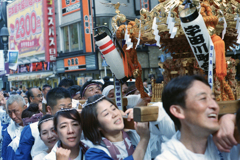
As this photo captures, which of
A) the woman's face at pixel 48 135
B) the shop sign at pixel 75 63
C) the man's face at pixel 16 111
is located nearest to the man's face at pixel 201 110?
the woman's face at pixel 48 135

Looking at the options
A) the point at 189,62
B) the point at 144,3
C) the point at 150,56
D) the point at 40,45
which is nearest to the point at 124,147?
the point at 189,62

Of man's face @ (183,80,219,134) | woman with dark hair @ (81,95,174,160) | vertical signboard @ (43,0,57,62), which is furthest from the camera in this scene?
vertical signboard @ (43,0,57,62)

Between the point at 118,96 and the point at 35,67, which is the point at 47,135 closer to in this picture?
the point at 118,96

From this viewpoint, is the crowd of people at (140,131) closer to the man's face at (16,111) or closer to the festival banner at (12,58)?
the man's face at (16,111)

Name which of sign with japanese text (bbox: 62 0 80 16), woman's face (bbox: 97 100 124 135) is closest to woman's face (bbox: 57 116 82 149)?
woman's face (bbox: 97 100 124 135)

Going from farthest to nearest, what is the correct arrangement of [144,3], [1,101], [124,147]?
1. [144,3]
2. [1,101]
3. [124,147]

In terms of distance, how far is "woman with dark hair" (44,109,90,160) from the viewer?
7.50 ft

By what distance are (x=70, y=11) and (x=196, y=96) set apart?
17.1m

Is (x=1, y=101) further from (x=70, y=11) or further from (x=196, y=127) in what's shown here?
(x=70, y=11)

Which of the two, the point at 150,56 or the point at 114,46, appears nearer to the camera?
the point at 114,46

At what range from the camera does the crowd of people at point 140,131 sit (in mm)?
1492

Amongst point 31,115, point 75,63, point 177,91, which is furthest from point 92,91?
point 75,63

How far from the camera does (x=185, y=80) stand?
1585 millimetres

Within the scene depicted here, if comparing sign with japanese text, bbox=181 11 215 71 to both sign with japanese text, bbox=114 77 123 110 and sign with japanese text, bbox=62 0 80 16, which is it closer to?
sign with japanese text, bbox=114 77 123 110
